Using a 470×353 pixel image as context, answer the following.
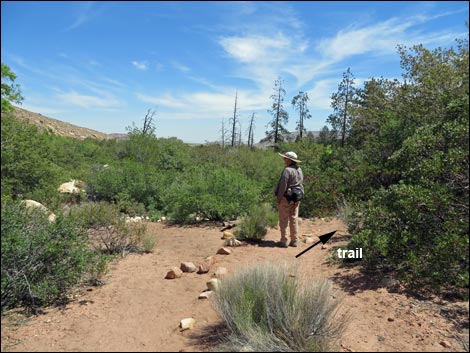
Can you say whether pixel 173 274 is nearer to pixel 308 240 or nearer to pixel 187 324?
pixel 187 324

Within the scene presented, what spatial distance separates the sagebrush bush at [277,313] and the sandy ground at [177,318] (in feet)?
0.91

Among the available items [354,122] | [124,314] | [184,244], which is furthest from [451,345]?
[354,122]

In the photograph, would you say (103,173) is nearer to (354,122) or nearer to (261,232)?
(261,232)

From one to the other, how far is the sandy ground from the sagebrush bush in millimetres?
278

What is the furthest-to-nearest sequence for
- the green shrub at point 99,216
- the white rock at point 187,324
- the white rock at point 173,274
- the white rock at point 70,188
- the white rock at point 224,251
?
the white rock at point 70,188 → the green shrub at point 99,216 → the white rock at point 224,251 → the white rock at point 173,274 → the white rock at point 187,324

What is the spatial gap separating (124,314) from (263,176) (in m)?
12.0

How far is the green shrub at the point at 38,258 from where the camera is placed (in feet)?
15.0

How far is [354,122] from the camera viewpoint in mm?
15008

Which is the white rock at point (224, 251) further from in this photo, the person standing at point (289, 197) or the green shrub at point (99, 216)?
the green shrub at point (99, 216)

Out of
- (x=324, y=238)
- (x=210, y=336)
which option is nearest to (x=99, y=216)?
(x=210, y=336)

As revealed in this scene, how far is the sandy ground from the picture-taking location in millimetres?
3787

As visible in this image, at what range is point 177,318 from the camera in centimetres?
454

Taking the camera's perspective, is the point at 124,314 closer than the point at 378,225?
Yes

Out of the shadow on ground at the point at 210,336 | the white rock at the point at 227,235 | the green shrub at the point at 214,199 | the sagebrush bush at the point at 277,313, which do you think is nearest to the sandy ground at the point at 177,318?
the shadow on ground at the point at 210,336
